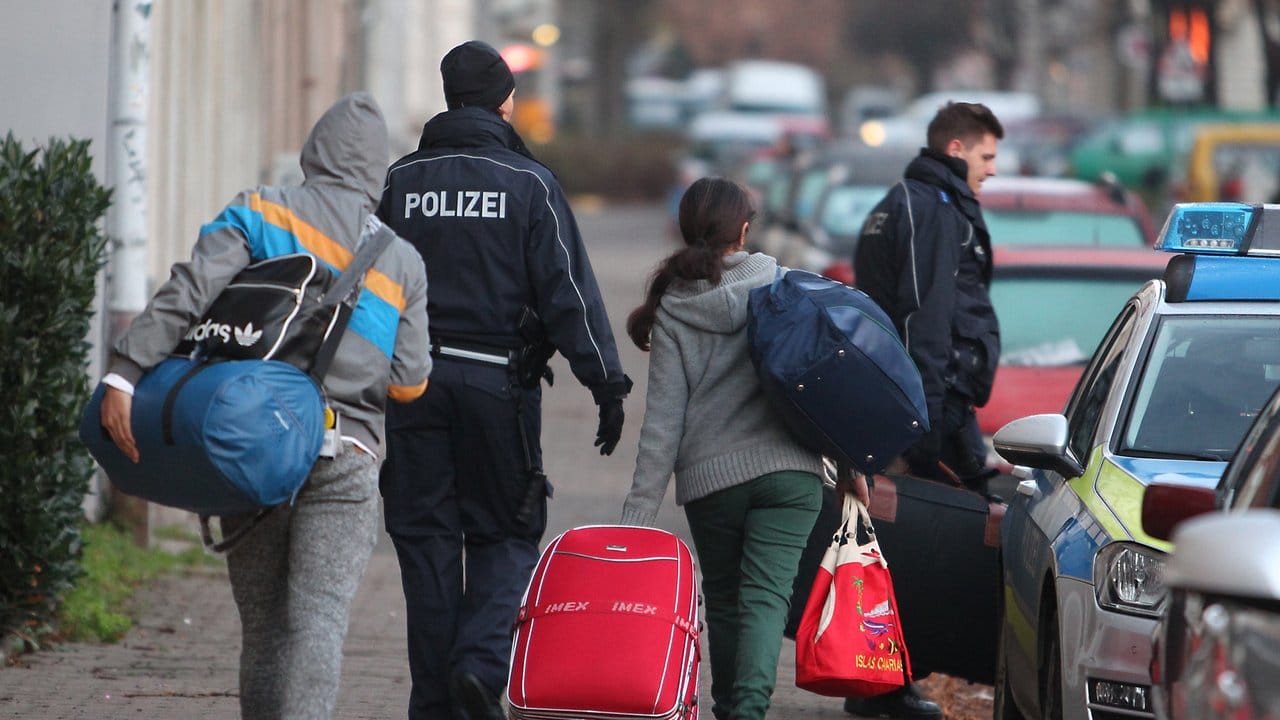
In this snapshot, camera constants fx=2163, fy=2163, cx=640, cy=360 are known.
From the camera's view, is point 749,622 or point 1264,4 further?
point 1264,4

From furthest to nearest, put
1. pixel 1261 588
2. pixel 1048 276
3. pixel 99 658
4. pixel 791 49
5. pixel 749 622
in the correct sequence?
pixel 791 49, pixel 1048 276, pixel 99 658, pixel 749 622, pixel 1261 588

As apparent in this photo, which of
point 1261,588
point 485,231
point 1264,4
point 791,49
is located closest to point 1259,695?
point 1261,588

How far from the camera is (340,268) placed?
5125mm

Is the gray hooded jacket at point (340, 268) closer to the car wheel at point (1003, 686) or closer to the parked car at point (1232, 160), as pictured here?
the car wheel at point (1003, 686)

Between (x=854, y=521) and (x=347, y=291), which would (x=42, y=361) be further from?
(x=854, y=521)

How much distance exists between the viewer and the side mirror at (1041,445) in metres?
5.88

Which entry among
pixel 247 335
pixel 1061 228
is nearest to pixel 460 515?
pixel 247 335

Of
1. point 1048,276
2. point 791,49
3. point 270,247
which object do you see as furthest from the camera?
point 791,49

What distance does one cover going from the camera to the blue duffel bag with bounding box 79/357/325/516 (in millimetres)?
4723

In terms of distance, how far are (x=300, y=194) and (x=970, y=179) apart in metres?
3.34

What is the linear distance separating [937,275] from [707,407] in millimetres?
1848

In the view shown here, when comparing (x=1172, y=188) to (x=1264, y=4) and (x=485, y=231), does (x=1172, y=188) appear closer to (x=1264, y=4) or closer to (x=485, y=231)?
(x=1264, y=4)

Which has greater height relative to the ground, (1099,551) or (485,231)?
(485,231)

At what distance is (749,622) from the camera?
5.75 metres
